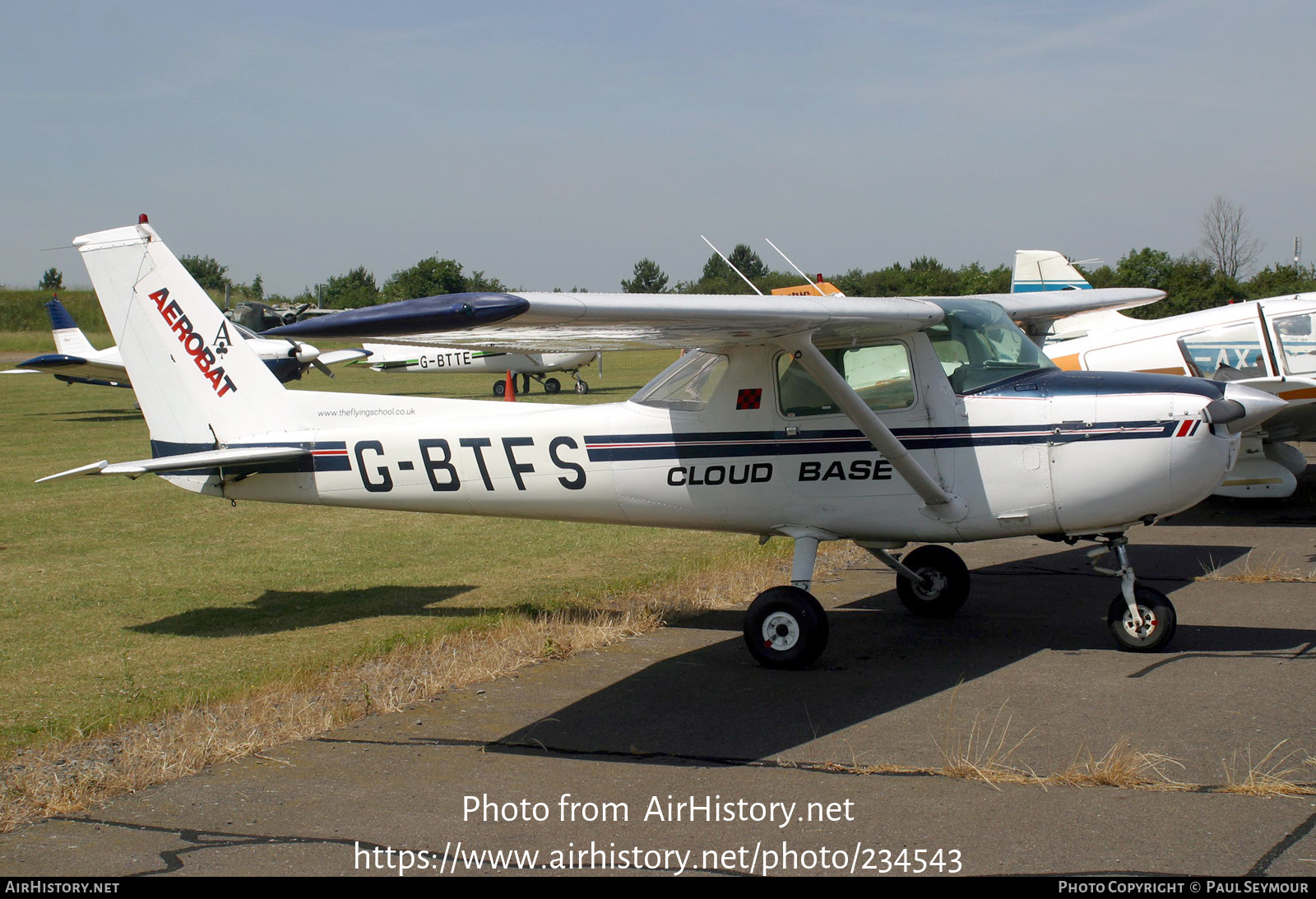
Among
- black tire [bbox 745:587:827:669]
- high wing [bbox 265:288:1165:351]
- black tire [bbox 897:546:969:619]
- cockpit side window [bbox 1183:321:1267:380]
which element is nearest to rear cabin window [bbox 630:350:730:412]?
high wing [bbox 265:288:1165:351]

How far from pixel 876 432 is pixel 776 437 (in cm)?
75

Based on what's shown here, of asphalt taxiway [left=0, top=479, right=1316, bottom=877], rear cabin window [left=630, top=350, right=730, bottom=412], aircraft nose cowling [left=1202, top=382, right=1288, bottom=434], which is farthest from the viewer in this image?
rear cabin window [left=630, top=350, right=730, bottom=412]

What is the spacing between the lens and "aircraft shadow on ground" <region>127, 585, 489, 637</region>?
8859mm

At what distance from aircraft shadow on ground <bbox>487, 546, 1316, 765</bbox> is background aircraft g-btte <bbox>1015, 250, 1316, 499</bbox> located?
4.27 meters

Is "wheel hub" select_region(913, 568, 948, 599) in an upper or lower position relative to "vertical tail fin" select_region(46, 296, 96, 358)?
lower

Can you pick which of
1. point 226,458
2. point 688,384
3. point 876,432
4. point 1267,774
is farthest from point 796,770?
point 226,458

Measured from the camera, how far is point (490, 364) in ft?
126

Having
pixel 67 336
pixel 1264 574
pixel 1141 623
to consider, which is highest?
pixel 67 336

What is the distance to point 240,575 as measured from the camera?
10.9m

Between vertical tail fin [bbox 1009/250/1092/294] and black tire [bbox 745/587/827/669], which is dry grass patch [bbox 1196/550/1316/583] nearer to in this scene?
black tire [bbox 745/587/827/669]

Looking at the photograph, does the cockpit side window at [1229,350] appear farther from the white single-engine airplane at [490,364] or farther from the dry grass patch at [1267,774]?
the white single-engine airplane at [490,364]

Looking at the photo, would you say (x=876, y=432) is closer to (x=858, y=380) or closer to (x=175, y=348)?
(x=858, y=380)

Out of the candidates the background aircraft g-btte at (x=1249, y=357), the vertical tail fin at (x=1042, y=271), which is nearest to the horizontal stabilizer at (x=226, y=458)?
the background aircraft g-btte at (x=1249, y=357)

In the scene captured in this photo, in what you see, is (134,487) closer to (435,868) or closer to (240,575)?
(240,575)
